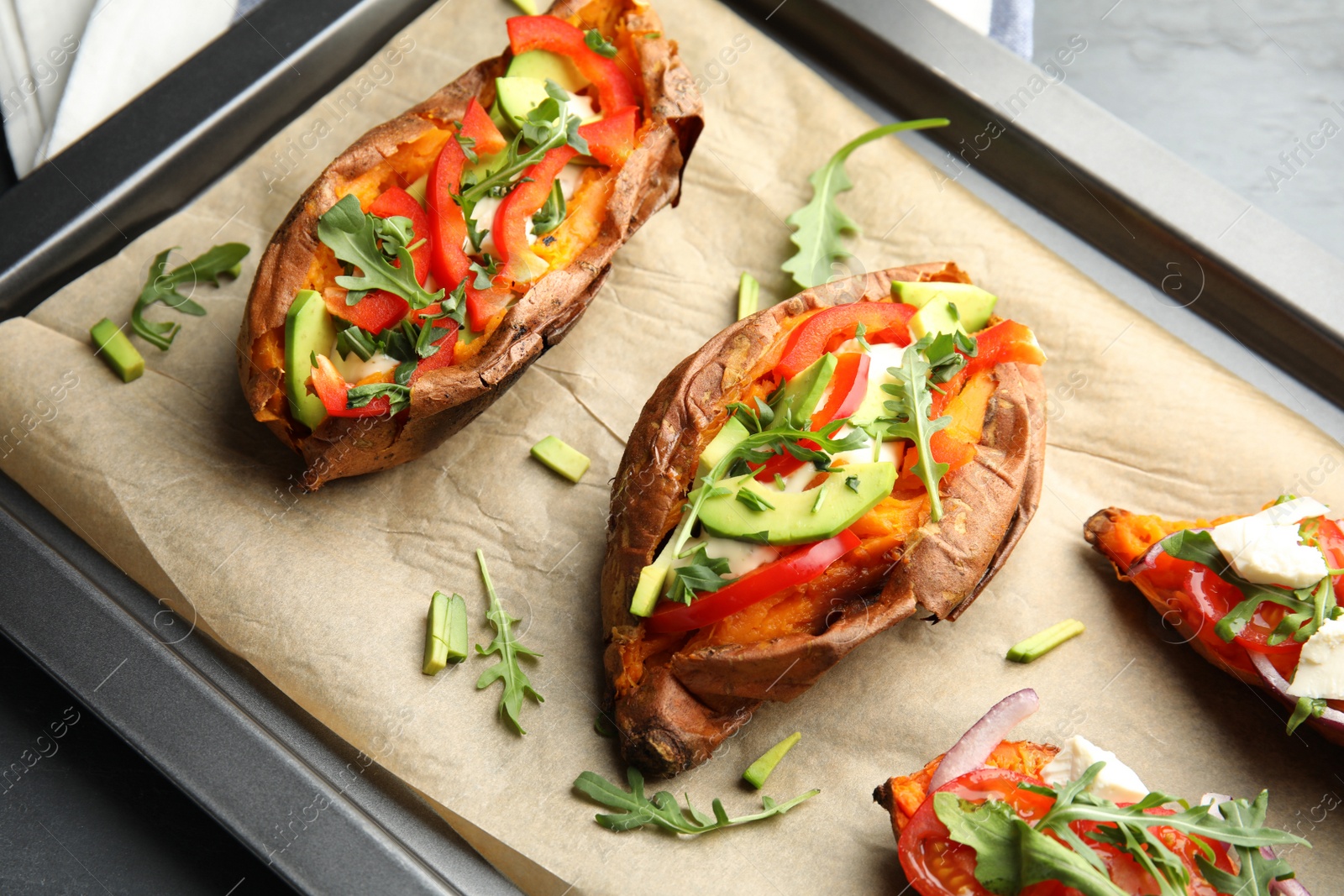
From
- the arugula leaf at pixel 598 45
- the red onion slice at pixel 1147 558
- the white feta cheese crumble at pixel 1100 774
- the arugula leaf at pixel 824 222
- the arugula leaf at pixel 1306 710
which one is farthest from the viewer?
the arugula leaf at pixel 824 222

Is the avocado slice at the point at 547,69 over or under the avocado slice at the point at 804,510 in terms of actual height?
over

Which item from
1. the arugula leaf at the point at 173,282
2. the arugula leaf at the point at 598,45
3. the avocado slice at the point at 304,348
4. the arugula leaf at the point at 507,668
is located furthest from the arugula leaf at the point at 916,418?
the arugula leaf at the point at 173,282

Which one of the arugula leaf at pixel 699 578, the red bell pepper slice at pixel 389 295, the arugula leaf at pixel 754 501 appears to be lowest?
the arugula leaf at pixel 699 578

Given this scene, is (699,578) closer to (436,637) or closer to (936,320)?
(436,637)

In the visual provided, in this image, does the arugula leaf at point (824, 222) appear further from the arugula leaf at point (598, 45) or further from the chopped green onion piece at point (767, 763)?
the chopped green onion piece at point (767, 763)

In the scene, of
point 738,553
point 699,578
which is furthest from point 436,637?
point 738,553

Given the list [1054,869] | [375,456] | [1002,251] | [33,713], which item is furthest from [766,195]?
[33,713]

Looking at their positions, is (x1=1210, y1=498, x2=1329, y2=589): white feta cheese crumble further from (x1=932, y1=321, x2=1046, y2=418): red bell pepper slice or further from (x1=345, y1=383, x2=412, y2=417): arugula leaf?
(x1=345, y1=383, x2=412, y2=417): arugula leaf
